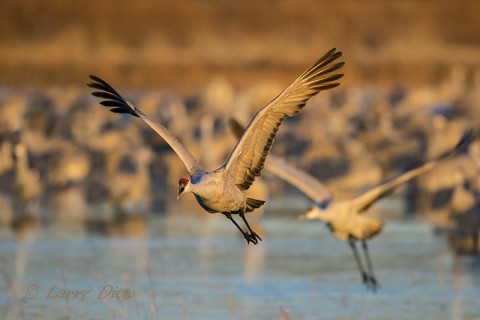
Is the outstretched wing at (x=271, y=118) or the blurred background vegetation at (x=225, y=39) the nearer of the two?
the outstretched wing at (x=271, y=118)

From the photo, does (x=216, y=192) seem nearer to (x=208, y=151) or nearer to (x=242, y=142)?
(x=242, y=142)

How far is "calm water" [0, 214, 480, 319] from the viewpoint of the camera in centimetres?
1186

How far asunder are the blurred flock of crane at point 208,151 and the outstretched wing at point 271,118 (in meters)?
5.00

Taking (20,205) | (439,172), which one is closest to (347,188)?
(439,172)

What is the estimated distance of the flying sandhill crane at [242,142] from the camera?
9773 mm

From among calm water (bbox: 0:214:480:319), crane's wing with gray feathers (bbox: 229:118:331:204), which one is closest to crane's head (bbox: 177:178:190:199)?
calm water (bbox: 0:214:480:319)

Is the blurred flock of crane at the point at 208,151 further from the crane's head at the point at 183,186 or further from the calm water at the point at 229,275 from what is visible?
the crane's head at the point at 183,186

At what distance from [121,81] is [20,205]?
64.1 ft

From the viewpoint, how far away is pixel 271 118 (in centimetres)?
1009

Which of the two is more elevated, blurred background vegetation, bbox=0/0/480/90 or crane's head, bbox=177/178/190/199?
blurred background vegetation, bbox=0/0/480/90

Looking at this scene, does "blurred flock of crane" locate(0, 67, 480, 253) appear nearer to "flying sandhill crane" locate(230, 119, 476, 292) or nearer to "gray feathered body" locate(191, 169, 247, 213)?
"flying sandhill crane" locate(230, 119, 476, 292)

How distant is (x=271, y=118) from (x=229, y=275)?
172 inches

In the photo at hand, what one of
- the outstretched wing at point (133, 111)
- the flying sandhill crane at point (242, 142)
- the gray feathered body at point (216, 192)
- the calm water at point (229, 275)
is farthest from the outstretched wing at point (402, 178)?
the outstretched wing at point (133, 111)

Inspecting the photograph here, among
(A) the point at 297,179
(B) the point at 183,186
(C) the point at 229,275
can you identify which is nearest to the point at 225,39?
(C) the point at 229,275
